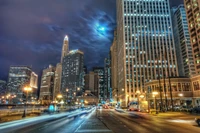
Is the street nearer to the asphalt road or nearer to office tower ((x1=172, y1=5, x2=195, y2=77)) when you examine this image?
the asphalt road

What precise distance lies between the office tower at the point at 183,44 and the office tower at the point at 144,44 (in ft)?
70.9

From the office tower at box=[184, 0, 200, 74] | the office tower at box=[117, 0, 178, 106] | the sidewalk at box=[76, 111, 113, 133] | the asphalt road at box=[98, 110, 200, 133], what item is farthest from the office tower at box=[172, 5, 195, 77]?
the sidewalk at box=[76, 111, 113, 133]

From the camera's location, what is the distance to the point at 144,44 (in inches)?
5108

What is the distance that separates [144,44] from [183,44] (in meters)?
45.7

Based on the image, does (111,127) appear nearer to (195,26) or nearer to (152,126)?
(152,126)

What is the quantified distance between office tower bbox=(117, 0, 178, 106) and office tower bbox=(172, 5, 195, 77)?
70.9 ft

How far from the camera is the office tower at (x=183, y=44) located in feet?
455

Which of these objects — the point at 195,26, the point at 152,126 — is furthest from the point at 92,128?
the point at 195,26

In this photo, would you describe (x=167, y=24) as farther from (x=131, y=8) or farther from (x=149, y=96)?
(x=149, y=96)

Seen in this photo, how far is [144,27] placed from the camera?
133 metres

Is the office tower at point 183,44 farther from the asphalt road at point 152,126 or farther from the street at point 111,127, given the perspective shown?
the street at point 111,127

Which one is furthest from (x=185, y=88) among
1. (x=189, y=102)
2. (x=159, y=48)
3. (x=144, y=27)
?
(x=144, y=27)

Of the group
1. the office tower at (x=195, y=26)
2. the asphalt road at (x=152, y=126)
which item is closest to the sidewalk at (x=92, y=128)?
the asphalt road at (x=152, y=126)

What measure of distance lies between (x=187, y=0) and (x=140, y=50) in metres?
46.7
